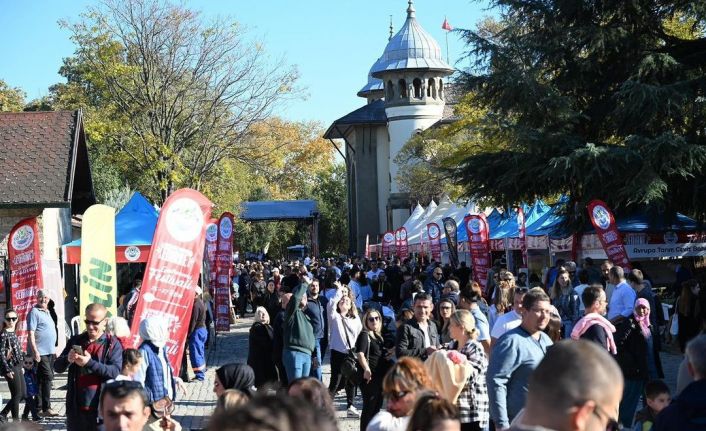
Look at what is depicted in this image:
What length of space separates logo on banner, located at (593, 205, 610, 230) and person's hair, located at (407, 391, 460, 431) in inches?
638

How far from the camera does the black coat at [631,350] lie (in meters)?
11.0

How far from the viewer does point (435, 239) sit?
133 feet

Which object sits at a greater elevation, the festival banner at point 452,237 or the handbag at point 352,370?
the festival banner at point 452,237

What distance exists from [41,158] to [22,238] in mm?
4533

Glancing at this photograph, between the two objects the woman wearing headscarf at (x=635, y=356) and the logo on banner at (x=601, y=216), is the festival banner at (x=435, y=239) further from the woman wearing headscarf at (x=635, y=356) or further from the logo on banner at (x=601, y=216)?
the woman wearing headscarf at (x=635, y=356)

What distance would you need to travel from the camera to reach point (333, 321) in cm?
1375

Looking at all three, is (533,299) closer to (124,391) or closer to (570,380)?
(124,391)

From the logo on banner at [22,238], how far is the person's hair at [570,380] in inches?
627

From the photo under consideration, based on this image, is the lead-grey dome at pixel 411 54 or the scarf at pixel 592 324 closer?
the scarf at pixel 592 324

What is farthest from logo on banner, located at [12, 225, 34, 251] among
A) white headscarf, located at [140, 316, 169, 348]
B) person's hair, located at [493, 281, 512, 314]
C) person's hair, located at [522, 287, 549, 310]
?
person's hair, located at [522, 287, 549, 310]

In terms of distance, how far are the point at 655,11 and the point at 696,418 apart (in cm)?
2257

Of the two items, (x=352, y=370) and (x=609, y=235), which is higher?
(x=609, y=235)

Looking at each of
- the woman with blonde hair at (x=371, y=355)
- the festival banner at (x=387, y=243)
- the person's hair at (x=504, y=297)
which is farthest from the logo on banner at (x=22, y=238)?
the festival banner at (x=387, y=243)

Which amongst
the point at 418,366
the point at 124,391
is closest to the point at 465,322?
the point at 418,366
